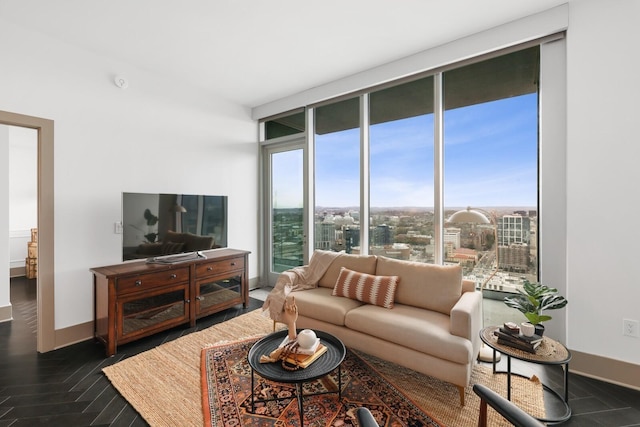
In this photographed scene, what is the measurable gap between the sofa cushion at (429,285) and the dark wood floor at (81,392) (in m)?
0.81

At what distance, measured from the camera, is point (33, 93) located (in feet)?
8.73

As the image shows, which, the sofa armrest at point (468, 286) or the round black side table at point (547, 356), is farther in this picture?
the sofa armrest at point (468, 286)

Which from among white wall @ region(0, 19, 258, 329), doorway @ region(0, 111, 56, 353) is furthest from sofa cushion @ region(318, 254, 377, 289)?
doorway @ region(0, 111, 56, 353)

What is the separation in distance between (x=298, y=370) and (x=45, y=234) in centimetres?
267

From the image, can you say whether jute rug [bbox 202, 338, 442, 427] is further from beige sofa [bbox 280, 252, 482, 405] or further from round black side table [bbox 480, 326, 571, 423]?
round black side table [bbox 480, 326, 571, 423]

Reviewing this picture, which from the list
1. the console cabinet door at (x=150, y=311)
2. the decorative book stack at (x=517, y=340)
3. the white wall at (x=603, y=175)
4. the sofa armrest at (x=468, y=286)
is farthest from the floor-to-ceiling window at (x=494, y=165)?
the console cabinet door at (x=150, y=311)

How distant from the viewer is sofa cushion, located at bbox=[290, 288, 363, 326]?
260 cm

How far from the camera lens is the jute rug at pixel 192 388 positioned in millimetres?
1879

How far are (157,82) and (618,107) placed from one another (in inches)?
177

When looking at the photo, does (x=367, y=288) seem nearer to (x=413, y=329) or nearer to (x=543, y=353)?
(x=413, y=329)

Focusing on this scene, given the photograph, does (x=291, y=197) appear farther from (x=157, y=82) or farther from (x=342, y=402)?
(x=342, y=402)

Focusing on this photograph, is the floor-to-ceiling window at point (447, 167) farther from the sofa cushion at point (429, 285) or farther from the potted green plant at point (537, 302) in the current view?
the potted green plant at point (537, 302)

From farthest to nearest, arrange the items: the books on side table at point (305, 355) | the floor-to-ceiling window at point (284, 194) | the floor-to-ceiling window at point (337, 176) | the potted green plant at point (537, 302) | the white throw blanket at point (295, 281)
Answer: the floor-to-ceiling window at point (284, 194)
the floor-to-ceiling window at point (337, 176)
the white throw blanket at point (295, 281)
the potted green plant at point (537, 302)
the books on side table at point (305, 355)

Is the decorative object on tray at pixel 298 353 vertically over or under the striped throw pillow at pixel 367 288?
under
